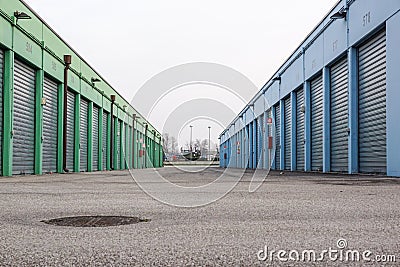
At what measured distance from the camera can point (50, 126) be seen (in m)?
20.0

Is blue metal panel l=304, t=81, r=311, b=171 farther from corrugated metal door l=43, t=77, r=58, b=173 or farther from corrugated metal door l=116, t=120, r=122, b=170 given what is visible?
corrugated metal door l=116, t=120, r=122, b=170

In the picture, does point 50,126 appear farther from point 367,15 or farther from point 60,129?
point 367,15

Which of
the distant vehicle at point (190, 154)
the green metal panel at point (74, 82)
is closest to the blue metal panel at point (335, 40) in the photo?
the green metal panel at point (74, 82)

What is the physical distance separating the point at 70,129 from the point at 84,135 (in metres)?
3.31

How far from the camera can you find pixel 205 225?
3.88 m

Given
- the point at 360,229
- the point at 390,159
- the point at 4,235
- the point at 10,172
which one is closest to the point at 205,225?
the point at 360,229

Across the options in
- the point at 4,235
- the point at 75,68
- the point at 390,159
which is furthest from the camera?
the point at 75,68

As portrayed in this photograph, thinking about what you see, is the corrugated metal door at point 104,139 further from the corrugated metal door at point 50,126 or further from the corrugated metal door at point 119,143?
the corrugated metal door at point 50,126

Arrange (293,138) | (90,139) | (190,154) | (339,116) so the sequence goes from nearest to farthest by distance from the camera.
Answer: (339,116) < (293,138) < (90,139) < (190,154)

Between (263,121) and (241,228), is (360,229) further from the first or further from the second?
(263,121)

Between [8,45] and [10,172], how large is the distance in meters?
3.54

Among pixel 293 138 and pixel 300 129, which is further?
pixel 293 138

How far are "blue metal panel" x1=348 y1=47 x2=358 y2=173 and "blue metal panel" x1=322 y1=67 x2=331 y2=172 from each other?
3427mm

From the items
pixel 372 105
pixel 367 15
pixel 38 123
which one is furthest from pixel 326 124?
pixel 38 123
